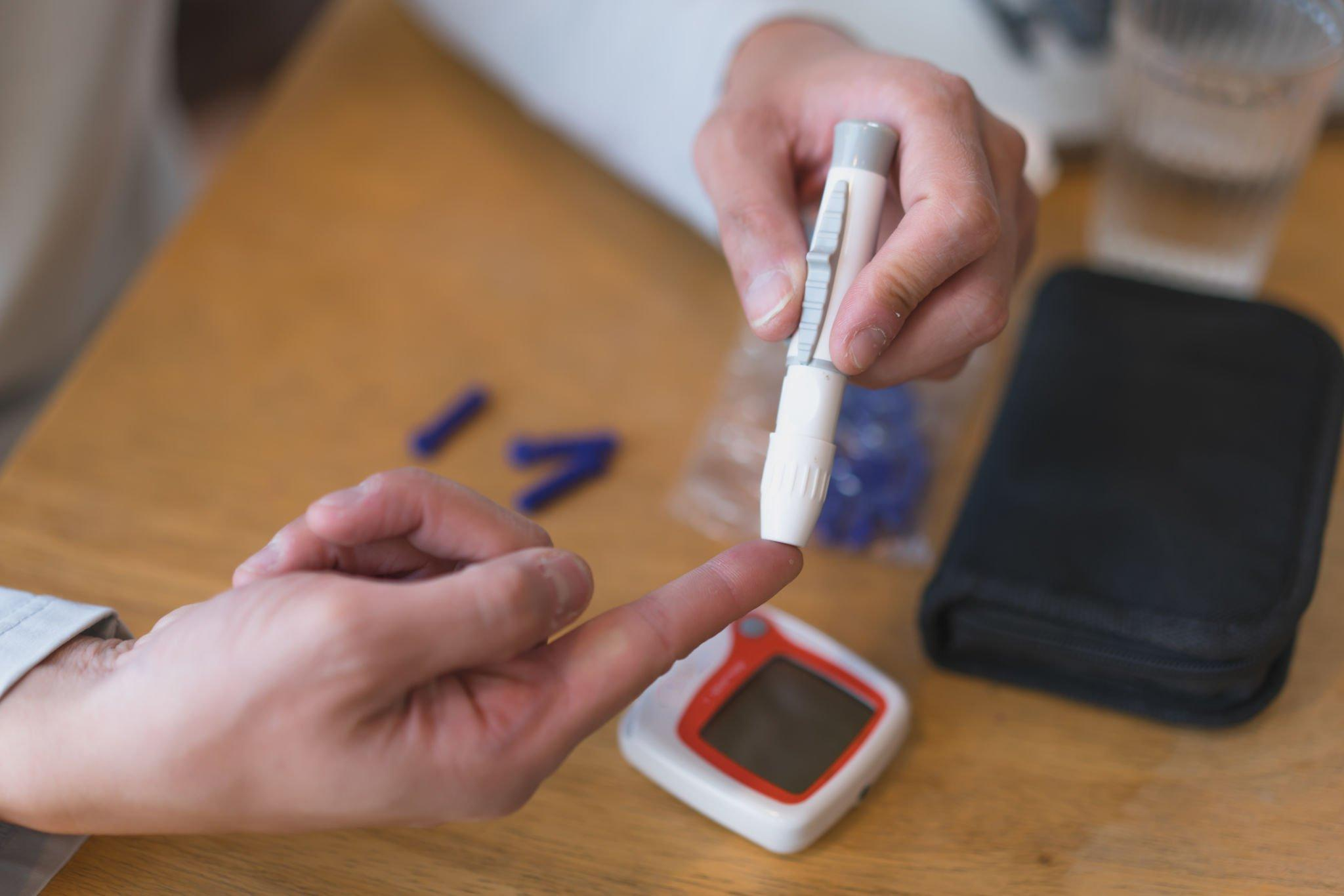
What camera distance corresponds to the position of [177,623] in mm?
404

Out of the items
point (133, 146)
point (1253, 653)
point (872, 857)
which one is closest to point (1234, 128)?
point (1253, 653)

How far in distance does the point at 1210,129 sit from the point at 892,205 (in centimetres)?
26

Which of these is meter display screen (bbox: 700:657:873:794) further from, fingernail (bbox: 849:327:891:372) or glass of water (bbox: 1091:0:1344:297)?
glass of water (bbox: 1091:0:1344:297)

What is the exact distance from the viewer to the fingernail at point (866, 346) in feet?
1.48

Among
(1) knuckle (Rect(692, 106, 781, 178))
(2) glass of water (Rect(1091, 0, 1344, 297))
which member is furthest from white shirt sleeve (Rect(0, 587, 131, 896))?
(2) glass of water (Rect(1091, 0, 1344, 297))

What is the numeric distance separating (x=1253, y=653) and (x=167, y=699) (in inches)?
17.2

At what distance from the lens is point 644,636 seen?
1.33ft

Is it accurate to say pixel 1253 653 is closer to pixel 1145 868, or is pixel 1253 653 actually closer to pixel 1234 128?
pixel 1145 868

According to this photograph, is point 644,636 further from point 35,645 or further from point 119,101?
point 119,101

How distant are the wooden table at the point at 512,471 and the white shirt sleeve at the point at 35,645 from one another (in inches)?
0.6

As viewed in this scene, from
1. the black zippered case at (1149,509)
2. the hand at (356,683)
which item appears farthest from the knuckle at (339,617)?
the black zippered case at (1149,509)

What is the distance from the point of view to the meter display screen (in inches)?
19.1

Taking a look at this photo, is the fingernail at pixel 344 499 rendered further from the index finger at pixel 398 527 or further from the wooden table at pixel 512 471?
the wooden table at pixel 512 471

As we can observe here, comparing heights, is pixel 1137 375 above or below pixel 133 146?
below
